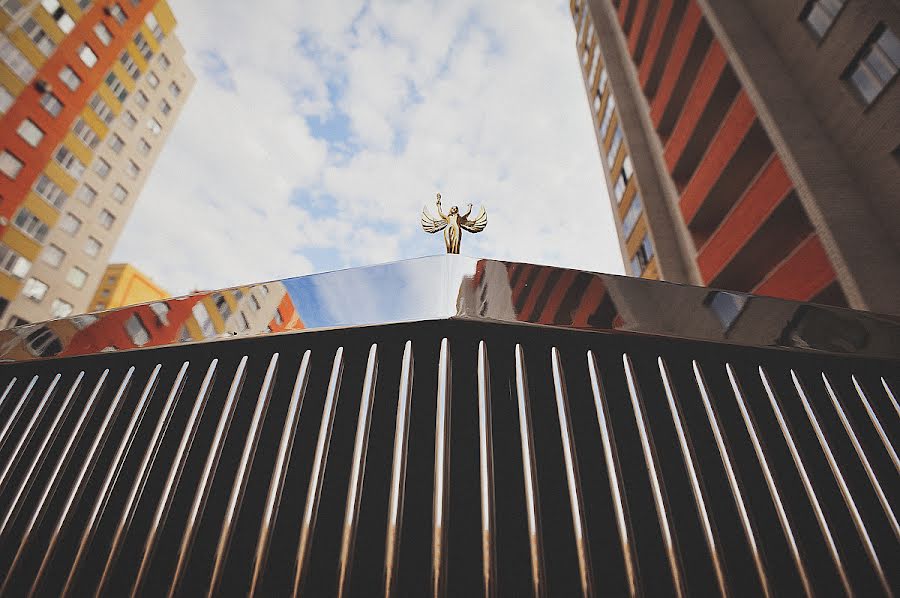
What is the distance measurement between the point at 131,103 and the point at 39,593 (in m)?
36.4

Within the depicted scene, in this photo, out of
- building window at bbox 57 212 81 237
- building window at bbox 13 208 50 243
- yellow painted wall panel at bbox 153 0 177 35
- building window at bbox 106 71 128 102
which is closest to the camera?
building window at bbox 13 208 50 243

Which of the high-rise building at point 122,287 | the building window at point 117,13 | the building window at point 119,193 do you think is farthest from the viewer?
the high-rise building at point 122,287

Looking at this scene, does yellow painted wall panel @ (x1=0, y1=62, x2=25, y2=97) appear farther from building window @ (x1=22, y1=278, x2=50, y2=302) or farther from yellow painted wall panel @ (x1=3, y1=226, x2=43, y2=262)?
building window @ (x1=22, y1=278, x2=50, y2=302)

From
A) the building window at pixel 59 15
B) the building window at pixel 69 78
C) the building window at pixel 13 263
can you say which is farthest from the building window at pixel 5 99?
the building window at pixel 13 263

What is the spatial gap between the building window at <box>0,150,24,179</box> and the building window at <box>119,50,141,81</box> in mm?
11857

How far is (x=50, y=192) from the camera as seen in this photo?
21172 mm

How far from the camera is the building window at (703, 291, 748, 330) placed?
106 cm

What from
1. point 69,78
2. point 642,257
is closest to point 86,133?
point 69,78

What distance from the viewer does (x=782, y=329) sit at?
1.08 meters

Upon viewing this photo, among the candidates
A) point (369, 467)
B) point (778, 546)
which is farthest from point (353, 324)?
point (778, 546)

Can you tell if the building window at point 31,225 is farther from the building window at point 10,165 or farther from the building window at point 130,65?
the building window at point 130,65

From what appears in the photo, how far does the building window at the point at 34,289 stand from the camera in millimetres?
20484

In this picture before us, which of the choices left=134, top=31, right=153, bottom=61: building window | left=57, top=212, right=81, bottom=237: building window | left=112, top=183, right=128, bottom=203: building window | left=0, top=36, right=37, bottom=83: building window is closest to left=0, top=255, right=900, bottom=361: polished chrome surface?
left=0, top=36, right=37, bottom=83: building window

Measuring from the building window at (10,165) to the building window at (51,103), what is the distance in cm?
335
